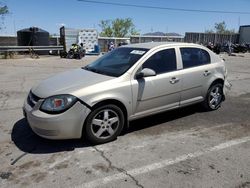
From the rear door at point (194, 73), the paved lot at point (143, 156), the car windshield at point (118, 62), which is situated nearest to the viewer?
the paved lot at point (143, 156)

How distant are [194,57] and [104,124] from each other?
8.37 feet

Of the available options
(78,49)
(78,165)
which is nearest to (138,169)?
(78,165)

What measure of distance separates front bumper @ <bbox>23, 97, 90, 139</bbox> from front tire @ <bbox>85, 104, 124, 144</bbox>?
0.46 feet

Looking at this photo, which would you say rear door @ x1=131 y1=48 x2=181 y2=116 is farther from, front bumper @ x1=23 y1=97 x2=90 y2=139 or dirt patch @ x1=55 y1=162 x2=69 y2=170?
dirt patch @ x1=55 y1=162 x2=69 y2=170

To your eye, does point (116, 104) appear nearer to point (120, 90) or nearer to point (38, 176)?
point (120, 90)

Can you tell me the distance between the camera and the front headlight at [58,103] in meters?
4.26

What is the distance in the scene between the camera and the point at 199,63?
6.07 meters

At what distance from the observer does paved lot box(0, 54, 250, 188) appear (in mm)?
3561

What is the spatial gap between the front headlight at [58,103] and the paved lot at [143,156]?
631 millimetres

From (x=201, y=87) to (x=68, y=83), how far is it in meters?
2.80

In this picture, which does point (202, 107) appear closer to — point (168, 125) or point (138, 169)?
point (168, 125)

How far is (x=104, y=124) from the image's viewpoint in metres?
4.62

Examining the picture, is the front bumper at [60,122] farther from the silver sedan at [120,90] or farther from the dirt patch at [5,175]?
the dirt patch at [5,175]

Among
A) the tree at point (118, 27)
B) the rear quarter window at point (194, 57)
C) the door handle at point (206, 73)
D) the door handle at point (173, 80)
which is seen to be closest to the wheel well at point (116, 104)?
the door handle at point (173, 80)
